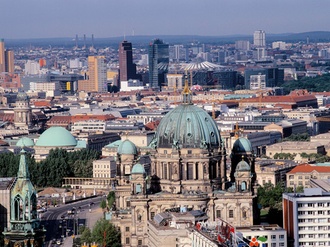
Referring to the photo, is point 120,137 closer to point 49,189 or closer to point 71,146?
point 71,146

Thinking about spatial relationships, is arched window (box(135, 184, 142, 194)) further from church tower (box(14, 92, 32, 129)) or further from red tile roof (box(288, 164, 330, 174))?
church tower (box(14, 92, 32, 129))

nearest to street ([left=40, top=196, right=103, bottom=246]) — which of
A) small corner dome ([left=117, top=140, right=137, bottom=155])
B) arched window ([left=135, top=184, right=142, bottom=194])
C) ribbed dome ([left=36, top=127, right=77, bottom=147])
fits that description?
arched window ([left=135, top=184, right=142, bottom=194])

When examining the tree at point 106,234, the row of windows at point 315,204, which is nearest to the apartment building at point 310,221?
the row of windows at point 315,204

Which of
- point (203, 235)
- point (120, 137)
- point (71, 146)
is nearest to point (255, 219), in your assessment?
point (203, 235)

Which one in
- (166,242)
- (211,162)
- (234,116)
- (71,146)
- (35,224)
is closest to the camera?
(35,224)

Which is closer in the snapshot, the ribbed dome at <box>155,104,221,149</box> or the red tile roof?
the ribbed dome at <box>155,104,221,149</box>

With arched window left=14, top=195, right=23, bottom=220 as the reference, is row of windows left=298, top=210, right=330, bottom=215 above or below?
below
